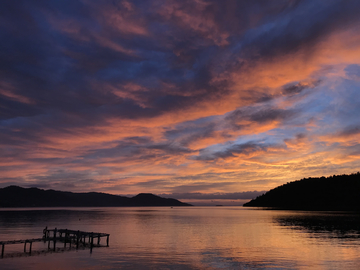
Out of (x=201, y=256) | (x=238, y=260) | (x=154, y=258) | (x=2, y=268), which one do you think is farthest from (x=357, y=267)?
(x=2, y=268)

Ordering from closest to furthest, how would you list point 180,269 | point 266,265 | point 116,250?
point 180,269, point 266,265, point 116,250

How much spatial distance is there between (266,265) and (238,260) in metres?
4.49

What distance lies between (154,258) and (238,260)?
456 inches

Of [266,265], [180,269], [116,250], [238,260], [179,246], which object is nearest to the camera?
[180,269]

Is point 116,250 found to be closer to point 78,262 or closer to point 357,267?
point 78,262

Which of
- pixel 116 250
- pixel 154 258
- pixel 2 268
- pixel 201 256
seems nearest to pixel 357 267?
pixel 201 256

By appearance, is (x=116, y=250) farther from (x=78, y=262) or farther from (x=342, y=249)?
(x=342, y=249)

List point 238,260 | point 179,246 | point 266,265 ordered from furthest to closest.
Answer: point 179,246 < point 238,260 < point 266,265

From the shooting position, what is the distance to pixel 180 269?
3322cm

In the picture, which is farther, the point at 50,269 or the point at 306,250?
the point at 306,250

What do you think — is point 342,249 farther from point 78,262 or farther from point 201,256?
point 78,262

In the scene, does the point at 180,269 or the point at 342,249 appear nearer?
the point at 180,269

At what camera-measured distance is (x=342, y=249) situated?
47.9 meters

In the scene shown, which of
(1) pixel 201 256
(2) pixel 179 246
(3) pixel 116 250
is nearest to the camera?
(1) pixel 201 256
